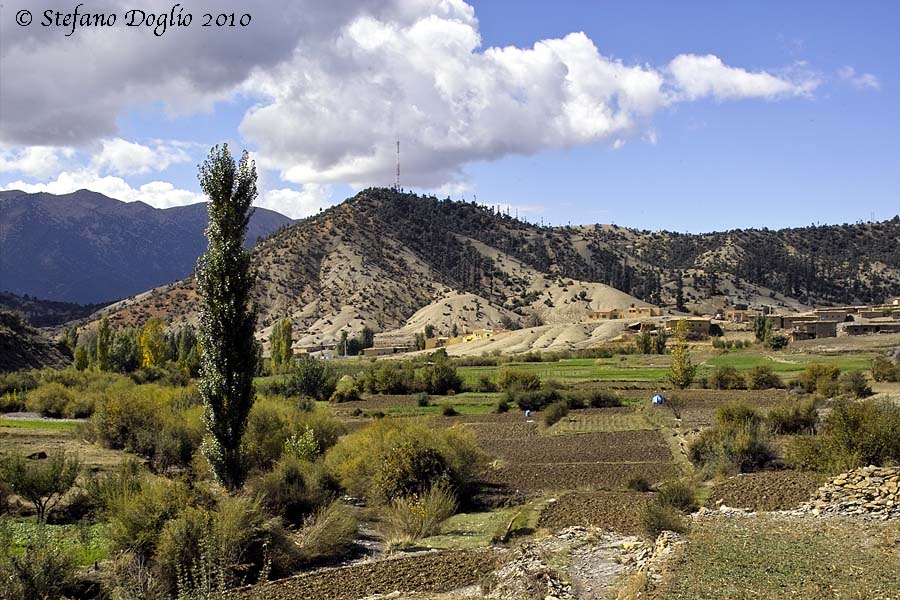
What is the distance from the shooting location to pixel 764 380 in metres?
57.8

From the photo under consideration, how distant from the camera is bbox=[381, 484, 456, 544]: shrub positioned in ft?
69.5

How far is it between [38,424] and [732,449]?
37211 millimetres

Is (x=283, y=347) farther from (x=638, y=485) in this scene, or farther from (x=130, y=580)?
(x=130, y=580)

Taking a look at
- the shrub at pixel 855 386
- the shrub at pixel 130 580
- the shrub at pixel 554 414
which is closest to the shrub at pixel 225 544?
the shrub at pixel 130 580

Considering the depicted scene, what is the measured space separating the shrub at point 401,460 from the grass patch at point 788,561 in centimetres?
890

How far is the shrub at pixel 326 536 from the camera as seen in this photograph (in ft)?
63.5

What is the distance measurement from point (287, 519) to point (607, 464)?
49.4ft

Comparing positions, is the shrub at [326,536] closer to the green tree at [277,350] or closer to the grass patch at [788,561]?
the grass patch at [788,561]

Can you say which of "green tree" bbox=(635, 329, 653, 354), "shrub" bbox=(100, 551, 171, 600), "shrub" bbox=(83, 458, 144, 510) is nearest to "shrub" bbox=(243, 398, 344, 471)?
"shrub" bbox=(83, 458, 144, 510)

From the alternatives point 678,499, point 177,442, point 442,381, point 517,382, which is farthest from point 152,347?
point 678,499

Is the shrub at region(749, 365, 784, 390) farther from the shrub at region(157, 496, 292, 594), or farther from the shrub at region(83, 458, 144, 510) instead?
the shrub at region(157, 496, 292, 594)

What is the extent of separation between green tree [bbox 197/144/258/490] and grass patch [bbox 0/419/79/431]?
872 inches

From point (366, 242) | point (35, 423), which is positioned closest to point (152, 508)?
point (35, 423)

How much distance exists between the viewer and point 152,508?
1786 cm
